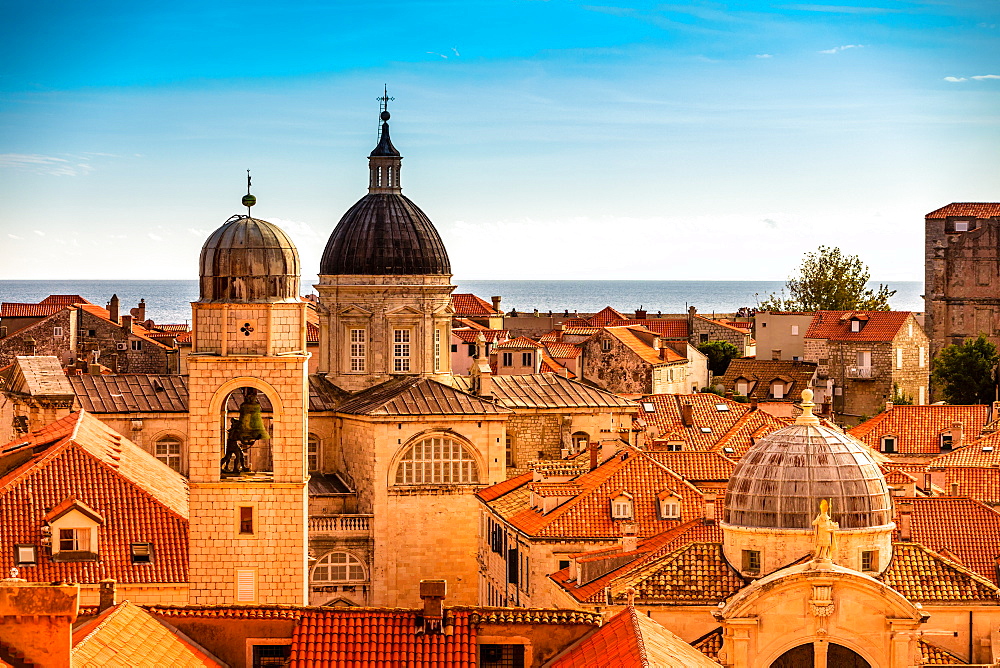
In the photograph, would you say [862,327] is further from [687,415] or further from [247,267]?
[247,267]

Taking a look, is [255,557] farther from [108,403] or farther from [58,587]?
[108,403]

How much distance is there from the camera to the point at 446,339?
2657 inches

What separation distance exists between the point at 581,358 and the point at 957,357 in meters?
19.8

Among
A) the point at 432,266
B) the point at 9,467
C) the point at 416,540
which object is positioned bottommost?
the point at 416,540

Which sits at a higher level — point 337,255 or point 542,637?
point 337,255

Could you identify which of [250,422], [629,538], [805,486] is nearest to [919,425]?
[629,538]

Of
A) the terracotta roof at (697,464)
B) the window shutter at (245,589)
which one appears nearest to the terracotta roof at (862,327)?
the terracotta roof at (697,464)

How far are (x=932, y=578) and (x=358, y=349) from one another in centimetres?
3158

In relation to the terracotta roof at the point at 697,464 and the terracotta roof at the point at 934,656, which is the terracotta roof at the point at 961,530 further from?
the terracotta roof at the point at 934,656

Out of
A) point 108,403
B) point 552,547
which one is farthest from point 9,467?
point 108,403

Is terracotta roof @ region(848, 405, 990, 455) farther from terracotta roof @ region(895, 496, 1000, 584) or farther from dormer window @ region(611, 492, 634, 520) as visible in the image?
dormer window @ region(611, 492, 634, 520)

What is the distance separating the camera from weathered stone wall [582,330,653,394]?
324 feet

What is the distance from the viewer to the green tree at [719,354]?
120m

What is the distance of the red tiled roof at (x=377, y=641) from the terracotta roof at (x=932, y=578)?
1338cm
